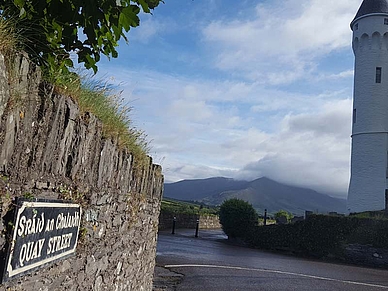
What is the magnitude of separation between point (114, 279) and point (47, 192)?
229cm

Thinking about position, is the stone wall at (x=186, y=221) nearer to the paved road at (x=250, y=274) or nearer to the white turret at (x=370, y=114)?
the paved road at (x=250, y=274)

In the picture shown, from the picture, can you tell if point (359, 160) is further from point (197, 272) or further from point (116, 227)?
point (116, 227)

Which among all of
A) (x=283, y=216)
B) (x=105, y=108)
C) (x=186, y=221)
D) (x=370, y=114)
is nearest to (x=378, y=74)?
(x=370, y=114)

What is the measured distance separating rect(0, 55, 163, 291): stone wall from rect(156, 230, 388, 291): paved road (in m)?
5.57

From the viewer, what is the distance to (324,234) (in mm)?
21234

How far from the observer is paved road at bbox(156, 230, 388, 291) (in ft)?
37.5

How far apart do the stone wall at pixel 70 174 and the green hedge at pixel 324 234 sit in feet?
55.6

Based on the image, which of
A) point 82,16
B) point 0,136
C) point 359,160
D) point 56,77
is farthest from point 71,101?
point 359,160

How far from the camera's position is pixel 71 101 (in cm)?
311

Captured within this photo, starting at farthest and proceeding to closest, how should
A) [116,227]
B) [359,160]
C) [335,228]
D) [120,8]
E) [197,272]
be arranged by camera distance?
[359,160] < [335,228] < [197,272] < [116,227] < [120,8]

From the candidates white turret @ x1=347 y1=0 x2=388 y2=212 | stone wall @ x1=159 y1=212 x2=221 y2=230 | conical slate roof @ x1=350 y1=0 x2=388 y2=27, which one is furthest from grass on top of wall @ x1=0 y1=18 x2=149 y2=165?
conical slate roof @ x1=350 y1=0 x2=388 y2=27

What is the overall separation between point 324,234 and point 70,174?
19.7 meters

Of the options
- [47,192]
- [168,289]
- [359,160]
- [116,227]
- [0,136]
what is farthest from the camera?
[359,160]

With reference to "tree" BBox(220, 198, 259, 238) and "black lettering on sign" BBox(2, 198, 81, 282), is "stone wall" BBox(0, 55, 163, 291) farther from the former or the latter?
"tree" BBox(220, 198, 259, 238)
